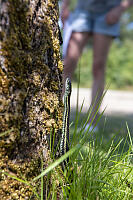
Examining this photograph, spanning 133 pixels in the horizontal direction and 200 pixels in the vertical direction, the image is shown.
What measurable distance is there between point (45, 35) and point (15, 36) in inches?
5.9

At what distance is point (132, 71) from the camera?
15227mm

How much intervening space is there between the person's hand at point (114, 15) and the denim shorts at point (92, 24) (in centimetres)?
6

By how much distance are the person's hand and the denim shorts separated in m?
0.06

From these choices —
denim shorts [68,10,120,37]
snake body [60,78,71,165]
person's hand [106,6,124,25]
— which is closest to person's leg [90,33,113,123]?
denim shorts [68,10,120,37]

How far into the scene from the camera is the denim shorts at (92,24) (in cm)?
294

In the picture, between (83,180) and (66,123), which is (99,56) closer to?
(66,123)

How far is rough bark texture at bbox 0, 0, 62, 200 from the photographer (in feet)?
2.86

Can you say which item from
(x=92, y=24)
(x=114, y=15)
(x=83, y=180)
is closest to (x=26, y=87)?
→ (x=83, y=180)

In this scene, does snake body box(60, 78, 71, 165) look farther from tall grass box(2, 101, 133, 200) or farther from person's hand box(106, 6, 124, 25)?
person's hand box(106, 6, 124, 25)

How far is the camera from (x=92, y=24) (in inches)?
121

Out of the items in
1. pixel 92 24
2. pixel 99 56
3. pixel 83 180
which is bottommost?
pixel 83 180

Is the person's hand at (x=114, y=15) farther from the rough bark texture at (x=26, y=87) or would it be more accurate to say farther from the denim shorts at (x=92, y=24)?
the rough bark texture at (x=26, y=87)

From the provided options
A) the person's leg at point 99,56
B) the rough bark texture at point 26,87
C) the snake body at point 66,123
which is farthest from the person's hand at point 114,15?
the snake body at point 66,123

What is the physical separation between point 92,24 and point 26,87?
2.39m
